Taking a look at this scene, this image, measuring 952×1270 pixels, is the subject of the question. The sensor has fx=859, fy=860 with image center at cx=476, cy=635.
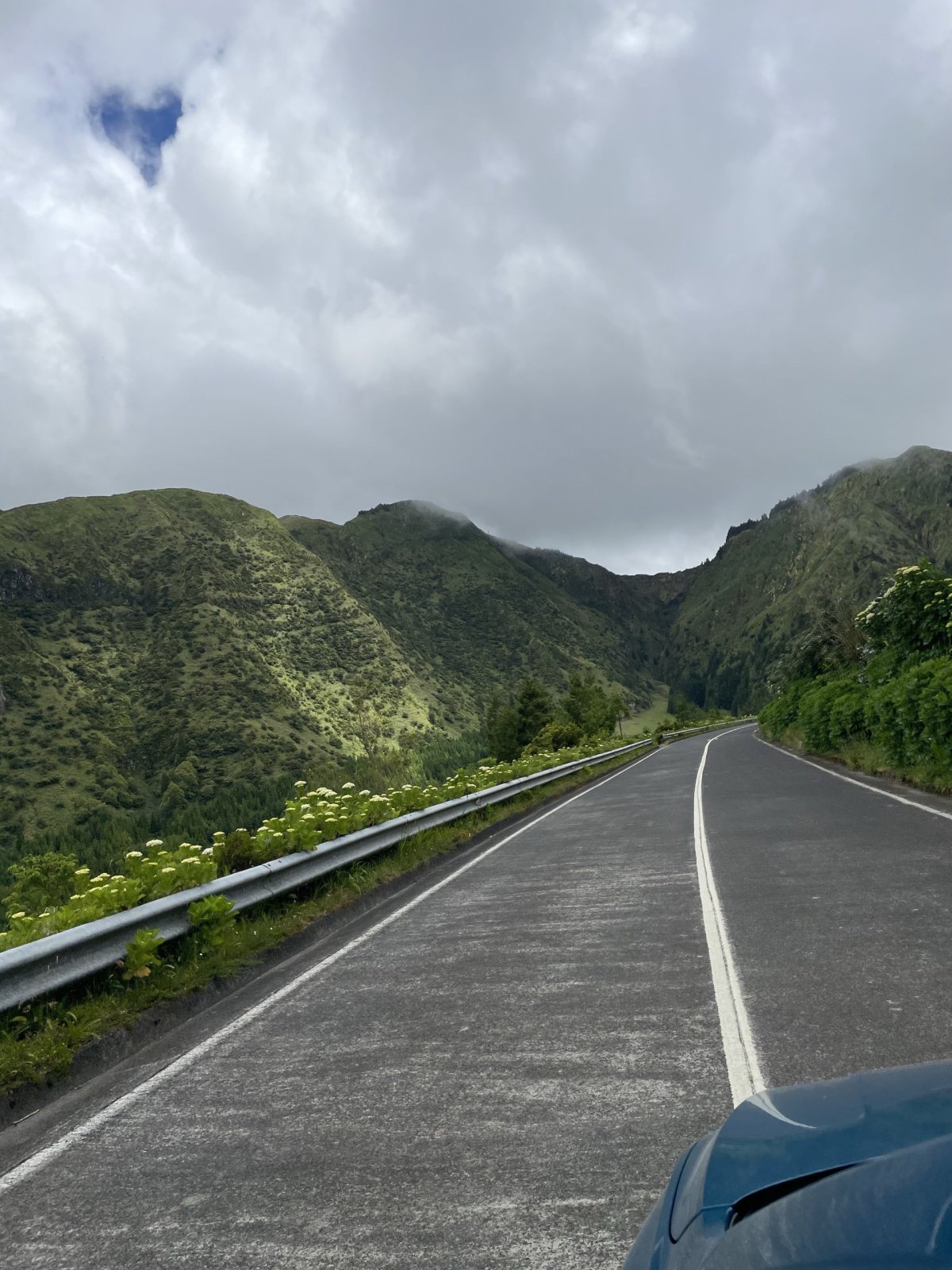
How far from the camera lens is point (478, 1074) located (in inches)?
176

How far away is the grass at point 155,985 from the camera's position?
5.08 m

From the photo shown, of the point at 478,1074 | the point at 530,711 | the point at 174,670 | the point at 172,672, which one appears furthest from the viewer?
the point at 174,670

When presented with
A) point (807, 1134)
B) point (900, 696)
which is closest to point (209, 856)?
point (807, 1134)

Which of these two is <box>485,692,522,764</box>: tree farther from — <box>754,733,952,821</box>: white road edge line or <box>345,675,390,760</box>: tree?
<box>754,733,952,821</box>: white road edge line

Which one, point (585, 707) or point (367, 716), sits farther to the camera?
point (367, 716)

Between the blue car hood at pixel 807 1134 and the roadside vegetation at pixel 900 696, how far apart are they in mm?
15262

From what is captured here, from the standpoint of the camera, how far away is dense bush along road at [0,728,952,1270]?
312 centimetres

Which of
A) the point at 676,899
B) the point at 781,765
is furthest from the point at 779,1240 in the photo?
the point at 781,765

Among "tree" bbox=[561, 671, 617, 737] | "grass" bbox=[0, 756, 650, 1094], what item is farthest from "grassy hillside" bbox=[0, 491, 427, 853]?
"grass" bbox=[0, 756, 650, 1094]

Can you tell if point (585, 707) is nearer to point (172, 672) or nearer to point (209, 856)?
point (172, 672)

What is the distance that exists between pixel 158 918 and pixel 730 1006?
446cm

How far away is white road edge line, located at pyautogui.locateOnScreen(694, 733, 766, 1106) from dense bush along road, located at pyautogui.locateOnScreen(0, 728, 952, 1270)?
3 centimetres

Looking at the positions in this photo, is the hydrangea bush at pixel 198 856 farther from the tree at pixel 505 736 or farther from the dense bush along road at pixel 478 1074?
the tree at pixel 505 736

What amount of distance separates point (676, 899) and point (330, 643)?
6271 inches
